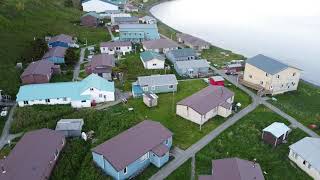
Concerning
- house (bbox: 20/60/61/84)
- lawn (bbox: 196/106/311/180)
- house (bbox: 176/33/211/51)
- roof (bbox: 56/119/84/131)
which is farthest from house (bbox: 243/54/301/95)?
house (bbox: 20/60/61/84)

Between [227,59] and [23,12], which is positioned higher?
[23,12]

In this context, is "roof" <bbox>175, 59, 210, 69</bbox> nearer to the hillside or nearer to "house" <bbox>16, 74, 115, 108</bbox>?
"house" <bbox>16, 74, 115, 108</bbox>

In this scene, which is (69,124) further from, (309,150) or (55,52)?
(309,150)

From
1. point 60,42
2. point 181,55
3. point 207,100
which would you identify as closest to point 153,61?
point 181,55

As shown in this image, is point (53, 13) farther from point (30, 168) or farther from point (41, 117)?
point (30, 168)

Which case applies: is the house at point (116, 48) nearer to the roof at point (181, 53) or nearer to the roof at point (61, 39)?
the roof at point (61, 39)

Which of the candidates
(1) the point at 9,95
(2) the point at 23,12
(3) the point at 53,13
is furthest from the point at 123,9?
(1) the point at 9,95
